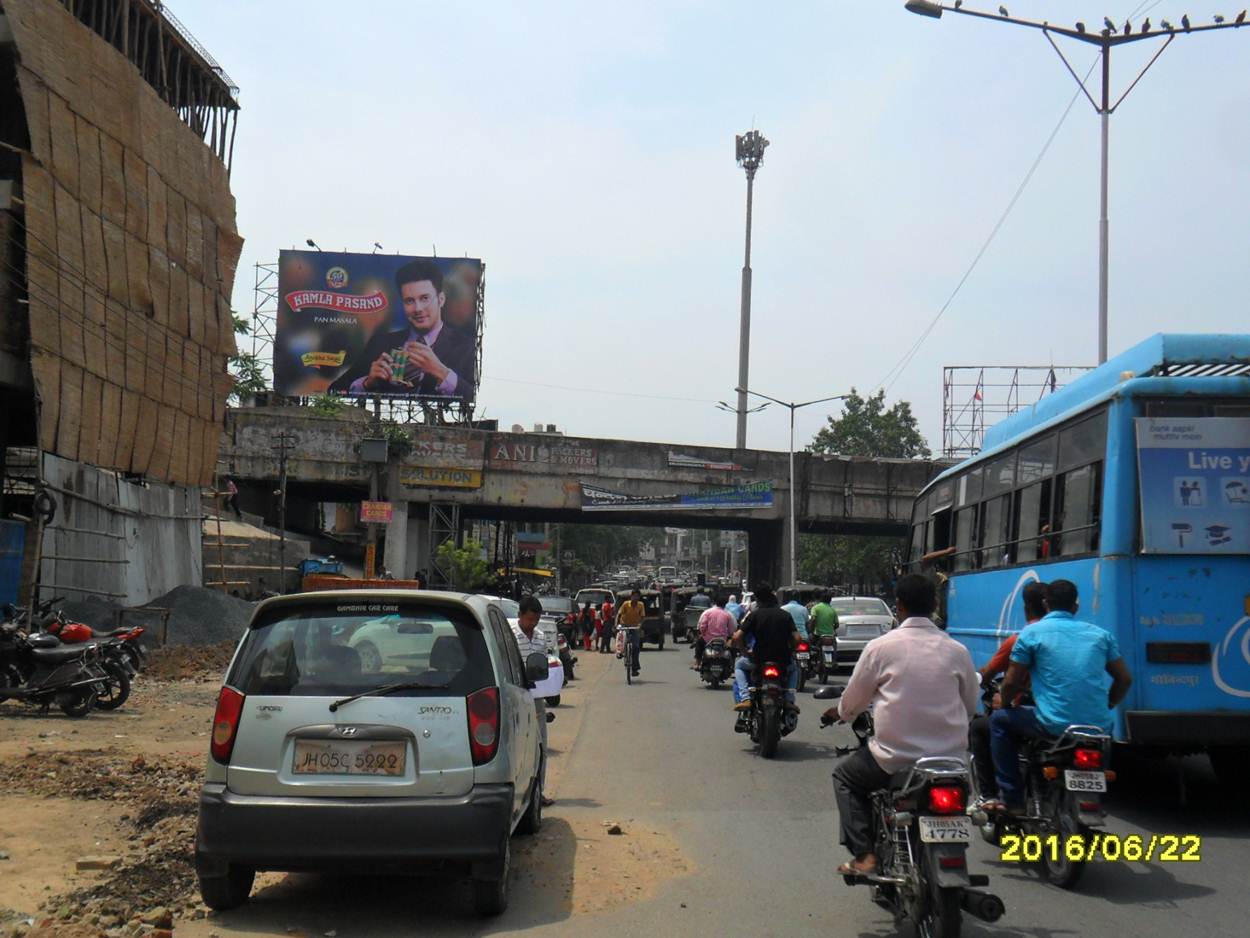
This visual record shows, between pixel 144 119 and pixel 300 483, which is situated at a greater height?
pixel 144 119

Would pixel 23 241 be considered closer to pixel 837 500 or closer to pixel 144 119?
pixel 144 119

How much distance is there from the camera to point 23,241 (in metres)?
21.6

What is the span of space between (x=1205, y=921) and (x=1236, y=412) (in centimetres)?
393

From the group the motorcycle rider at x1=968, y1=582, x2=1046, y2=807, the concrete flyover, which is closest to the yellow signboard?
the concrete flyover

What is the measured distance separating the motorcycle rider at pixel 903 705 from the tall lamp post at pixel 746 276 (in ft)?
159

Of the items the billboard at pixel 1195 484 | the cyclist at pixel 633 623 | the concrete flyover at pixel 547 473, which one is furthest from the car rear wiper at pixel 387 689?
the concrete flyover at pixel 547 473

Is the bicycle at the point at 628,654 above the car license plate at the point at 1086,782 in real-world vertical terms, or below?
below

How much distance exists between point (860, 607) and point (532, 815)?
1849 centimetres

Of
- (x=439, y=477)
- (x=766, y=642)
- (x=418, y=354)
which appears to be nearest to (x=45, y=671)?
(x=766, y=642)

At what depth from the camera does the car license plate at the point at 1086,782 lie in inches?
250

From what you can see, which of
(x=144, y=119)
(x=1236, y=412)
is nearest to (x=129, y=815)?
(x=1236, y=412)

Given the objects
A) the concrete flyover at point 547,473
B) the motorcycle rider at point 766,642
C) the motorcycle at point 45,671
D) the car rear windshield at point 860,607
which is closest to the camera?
the motorcycle rider at point 766,642

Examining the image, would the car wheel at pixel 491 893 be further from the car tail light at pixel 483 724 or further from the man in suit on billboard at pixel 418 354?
the man in suit on billboard at pixel 418 354

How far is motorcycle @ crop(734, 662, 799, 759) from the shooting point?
1203 cm
